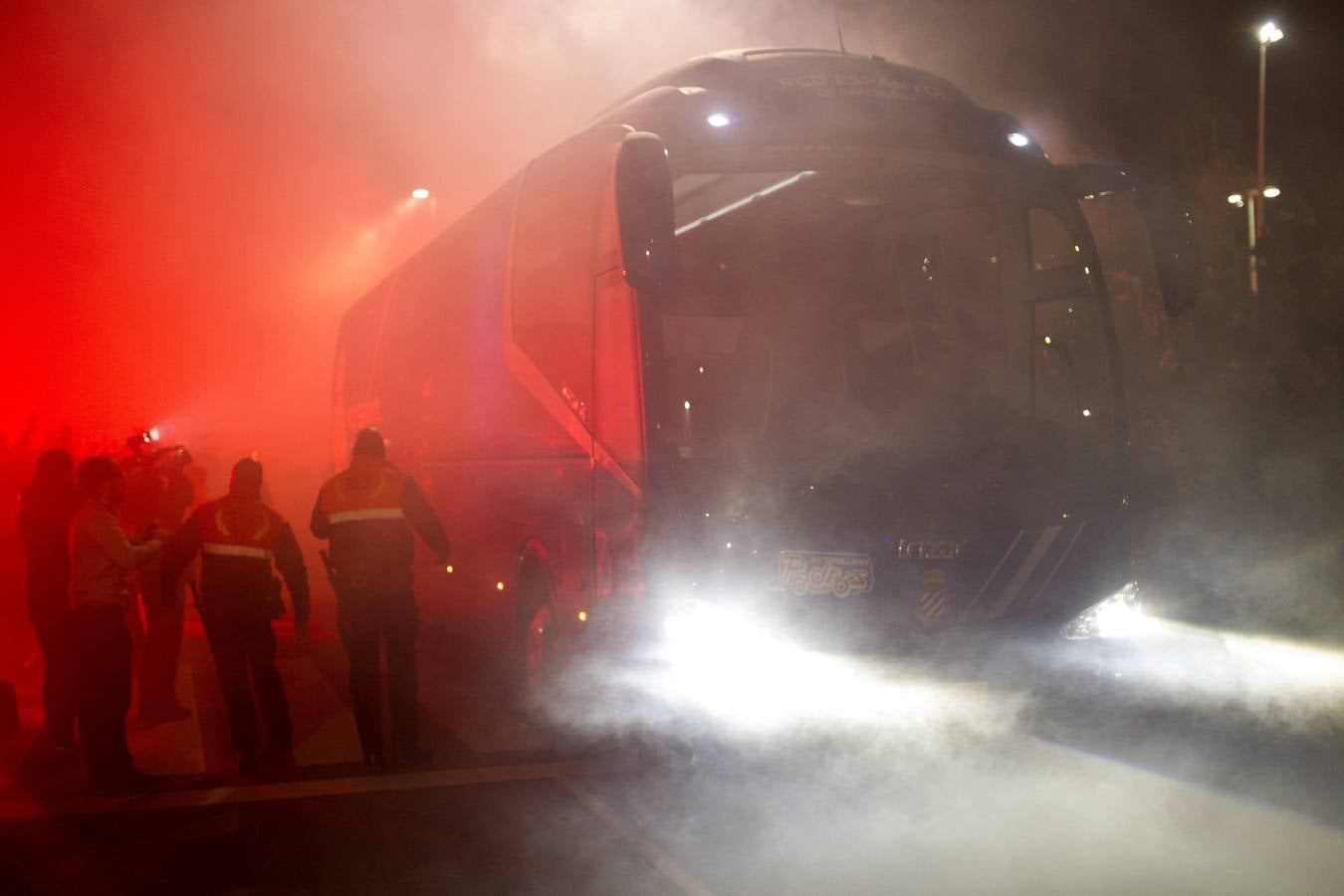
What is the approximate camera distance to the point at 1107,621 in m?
6.97

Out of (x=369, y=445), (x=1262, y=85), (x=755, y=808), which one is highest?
(x=1262, y=85)

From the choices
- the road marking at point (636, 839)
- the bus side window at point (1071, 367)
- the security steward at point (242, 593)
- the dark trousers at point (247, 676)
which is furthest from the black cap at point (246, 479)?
the bus side window at point (1071, 367)

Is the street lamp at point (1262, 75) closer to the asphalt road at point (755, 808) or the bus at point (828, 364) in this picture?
the bus at point (828, 364)

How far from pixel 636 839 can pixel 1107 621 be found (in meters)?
2.71

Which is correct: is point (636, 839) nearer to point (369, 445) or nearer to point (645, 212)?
point (645, 212)

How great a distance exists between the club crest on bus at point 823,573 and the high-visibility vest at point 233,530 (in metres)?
2.93

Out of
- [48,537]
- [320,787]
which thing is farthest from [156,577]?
[320,787]

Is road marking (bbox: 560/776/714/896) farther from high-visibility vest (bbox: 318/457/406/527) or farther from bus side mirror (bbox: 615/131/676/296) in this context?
bus side mirror (bbox: 615/131/676/296)

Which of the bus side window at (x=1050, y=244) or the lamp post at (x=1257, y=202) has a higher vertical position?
the lamp post at (x=1257, y=202)

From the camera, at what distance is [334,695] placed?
9883 mm

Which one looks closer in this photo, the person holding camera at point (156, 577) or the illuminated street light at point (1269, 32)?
the person holding camera at point (156, 577)

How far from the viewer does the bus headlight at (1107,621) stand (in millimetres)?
6949

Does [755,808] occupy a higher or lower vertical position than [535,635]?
lower

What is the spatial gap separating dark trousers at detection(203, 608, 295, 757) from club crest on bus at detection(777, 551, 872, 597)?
2926 millimetres
